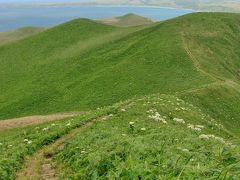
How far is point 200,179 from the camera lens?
9.62m

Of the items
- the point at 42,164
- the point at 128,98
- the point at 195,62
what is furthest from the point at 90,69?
the point at 42,164

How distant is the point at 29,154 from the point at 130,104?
39.4ft

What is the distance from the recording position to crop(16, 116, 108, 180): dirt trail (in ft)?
61.3

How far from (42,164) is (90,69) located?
42.4 metres

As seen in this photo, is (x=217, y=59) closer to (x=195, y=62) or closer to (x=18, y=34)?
(x=195, y=62)

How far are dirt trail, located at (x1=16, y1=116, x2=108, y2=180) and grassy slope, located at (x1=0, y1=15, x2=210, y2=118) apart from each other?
81.4 ft

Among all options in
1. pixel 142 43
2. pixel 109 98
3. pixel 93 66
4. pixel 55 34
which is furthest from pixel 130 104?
pixel 55 34

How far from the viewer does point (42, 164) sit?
20984 millimetres

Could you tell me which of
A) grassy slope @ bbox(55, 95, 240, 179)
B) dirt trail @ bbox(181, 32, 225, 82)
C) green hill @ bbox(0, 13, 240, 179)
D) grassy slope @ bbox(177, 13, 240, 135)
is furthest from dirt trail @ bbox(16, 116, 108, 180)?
dirt trail @ bbox(181, 32, 225, 82)

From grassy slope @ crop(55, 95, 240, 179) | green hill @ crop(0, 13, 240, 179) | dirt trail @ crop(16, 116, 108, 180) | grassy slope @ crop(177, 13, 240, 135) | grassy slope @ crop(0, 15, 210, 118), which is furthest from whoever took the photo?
grassy slope @ crop(0, 15, 210, 118)

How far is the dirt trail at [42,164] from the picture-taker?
61.3 feet

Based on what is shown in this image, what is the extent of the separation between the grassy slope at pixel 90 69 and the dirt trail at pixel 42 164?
24796 mm

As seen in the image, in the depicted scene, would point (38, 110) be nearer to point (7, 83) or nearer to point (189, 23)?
point (7, 83)

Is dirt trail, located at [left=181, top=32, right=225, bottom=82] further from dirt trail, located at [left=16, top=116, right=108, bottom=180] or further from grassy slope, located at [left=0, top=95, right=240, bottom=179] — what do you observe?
dirt trail, located at [left=16, top=116, right=108, bottom=180]
